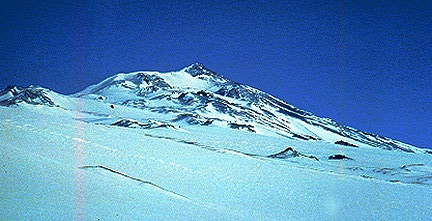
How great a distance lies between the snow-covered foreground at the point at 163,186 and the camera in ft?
40.6

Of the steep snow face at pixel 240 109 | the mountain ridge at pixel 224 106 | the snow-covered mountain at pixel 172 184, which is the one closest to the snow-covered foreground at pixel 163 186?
the snow-covered mountain at pixel 172 184

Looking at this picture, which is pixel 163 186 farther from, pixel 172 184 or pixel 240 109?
pixel 240 109

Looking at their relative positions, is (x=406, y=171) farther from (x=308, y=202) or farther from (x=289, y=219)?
(x=289, y=219)

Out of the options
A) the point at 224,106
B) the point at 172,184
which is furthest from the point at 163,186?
the point at 224,106

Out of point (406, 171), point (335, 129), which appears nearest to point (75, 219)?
point (406, 171)

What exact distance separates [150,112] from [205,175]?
95070 millimetres

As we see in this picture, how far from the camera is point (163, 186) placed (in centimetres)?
1892

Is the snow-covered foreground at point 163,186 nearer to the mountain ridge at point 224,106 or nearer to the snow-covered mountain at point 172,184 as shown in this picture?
the snow-covered mountain at point 172,184

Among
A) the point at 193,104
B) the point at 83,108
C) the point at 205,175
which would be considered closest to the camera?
the point at 205,175

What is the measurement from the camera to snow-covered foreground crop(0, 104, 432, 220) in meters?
12.4

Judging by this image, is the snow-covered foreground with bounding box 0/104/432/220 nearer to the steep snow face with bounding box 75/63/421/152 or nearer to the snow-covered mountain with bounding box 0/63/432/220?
the snow-covered mountain with bounding box 0/63/432/220

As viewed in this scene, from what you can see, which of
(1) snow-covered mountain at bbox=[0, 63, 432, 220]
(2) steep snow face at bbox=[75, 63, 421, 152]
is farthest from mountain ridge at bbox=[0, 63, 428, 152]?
(1) snow-covered mountain at bbox=[0, 63, 432, 220]

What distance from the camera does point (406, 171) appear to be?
1441 inches

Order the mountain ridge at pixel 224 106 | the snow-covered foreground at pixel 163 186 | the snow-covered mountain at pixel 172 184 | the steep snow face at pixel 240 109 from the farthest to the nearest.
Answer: the steep snow face at pixel 240 109
the mountain ridge at pixel 224 106
the snow-covered mountain at pixel 172 184
the snow-covered foreground at pixel 163 186
